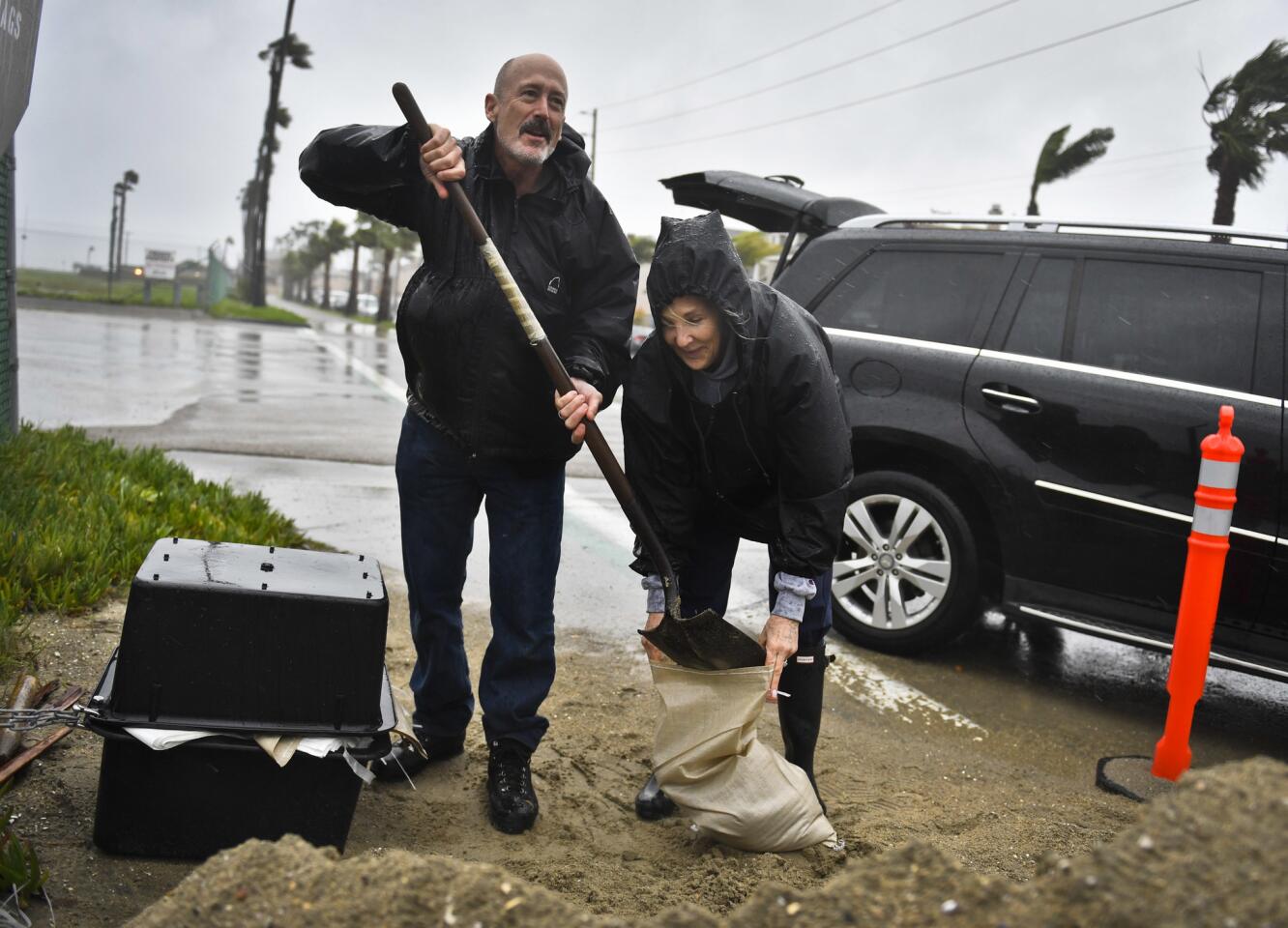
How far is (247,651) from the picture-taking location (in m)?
2.74

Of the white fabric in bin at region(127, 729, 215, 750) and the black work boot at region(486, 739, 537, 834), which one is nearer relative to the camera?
the white fabric in bin at region(127, 729, 215, 750)

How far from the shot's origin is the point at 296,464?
8836 mm

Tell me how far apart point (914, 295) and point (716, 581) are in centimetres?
238

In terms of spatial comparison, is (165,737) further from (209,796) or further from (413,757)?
(413,757)

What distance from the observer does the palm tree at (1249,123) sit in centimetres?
1859

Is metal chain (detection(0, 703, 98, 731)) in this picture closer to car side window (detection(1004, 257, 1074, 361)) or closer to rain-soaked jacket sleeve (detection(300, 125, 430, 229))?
rain-soaked jacket sleeve (detection(300, 125, 430, 229))

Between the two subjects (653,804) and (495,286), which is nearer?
(495,286)

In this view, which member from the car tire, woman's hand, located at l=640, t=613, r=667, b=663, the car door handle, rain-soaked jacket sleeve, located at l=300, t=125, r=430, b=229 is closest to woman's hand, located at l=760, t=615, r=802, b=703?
woman's hand, located at l=640, t=613, r=667, b=663

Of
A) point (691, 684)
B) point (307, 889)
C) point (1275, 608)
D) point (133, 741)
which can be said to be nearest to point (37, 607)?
point (133, 741)

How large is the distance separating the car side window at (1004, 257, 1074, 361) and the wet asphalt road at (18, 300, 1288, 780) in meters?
1.38

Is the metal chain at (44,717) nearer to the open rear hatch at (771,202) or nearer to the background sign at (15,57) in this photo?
the background sign at (15,57)

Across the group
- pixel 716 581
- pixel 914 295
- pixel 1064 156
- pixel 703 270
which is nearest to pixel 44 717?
pixel 716 581

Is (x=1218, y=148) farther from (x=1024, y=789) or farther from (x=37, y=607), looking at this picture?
(x=37, y=607)

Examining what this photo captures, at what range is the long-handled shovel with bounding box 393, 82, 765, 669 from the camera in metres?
3.00
